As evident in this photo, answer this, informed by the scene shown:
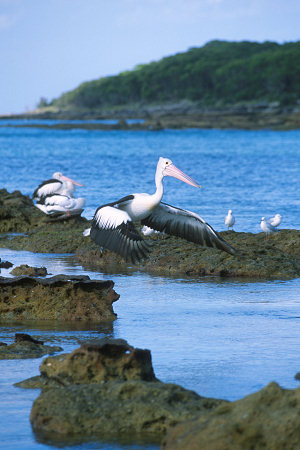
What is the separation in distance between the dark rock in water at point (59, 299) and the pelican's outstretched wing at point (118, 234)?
57cm

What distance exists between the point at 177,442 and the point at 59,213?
36.2ft

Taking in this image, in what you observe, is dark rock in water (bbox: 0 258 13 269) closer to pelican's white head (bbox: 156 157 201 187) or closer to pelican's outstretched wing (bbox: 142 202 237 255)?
pelican's outstretched wing (bbox: 142 202 237 255)

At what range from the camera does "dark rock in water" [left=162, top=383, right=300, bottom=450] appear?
151 inches

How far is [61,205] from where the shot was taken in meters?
14.8

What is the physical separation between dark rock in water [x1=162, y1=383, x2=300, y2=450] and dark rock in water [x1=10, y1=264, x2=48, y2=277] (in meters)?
5.98

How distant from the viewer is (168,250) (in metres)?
11.1

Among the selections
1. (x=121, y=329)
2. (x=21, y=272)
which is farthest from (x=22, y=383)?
(x=21, y=272)

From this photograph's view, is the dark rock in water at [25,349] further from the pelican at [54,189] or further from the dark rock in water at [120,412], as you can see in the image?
the pelican at [54,189]

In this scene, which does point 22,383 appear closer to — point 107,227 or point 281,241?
point 107,227

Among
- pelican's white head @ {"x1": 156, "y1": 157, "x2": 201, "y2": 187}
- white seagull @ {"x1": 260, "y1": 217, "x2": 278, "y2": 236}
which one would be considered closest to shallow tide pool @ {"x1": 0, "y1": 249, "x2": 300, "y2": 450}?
pelican's white head @ {"x1": 156, "y1": 157, "x2": 201, "y2": 187}

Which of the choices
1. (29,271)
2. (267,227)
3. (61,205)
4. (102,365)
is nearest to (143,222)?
(29,271)

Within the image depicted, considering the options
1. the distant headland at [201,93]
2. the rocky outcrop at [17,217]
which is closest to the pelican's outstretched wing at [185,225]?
the rocky outcrop at [17,217]

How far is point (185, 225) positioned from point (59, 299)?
2104 mm

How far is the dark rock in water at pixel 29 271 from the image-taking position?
9828mm
